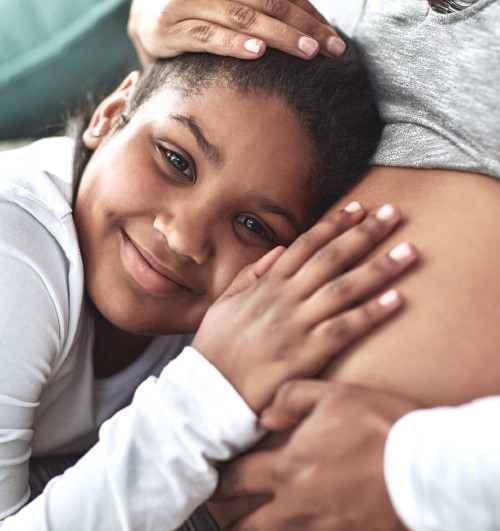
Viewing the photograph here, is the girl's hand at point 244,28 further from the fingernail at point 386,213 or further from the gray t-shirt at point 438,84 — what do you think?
the fingernail at point 386,213

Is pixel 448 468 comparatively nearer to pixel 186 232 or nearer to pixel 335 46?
pixel 186 232

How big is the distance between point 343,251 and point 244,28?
0.42 meters

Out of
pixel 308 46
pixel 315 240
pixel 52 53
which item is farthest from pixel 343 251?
pixel 52 53

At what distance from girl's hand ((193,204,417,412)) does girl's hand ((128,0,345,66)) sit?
317 mm

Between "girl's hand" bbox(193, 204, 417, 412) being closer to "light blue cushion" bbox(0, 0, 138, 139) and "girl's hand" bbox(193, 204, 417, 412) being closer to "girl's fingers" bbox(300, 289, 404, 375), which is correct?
"girl's fingers" bbox(300, 289, 404, 375)

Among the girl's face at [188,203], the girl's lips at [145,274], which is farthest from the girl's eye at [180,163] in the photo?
the girl's lips at [145,274]

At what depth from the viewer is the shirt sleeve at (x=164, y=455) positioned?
0.73m

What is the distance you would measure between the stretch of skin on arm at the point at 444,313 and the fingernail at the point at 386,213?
0.07ft

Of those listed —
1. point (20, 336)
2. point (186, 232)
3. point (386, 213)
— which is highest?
point (386, 213)

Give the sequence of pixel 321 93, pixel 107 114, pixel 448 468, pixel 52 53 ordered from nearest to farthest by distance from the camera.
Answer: pixel 448 468
pixel 321 93
pixel 107 114
pixel 52 53

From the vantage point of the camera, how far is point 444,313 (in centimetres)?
73

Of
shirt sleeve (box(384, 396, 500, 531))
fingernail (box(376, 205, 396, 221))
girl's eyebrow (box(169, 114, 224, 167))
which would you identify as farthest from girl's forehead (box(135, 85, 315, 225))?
shirt sleeve (box(384, 396, 500, 531))

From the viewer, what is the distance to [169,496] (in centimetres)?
74

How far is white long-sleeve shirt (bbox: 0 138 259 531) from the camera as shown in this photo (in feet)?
2.42
